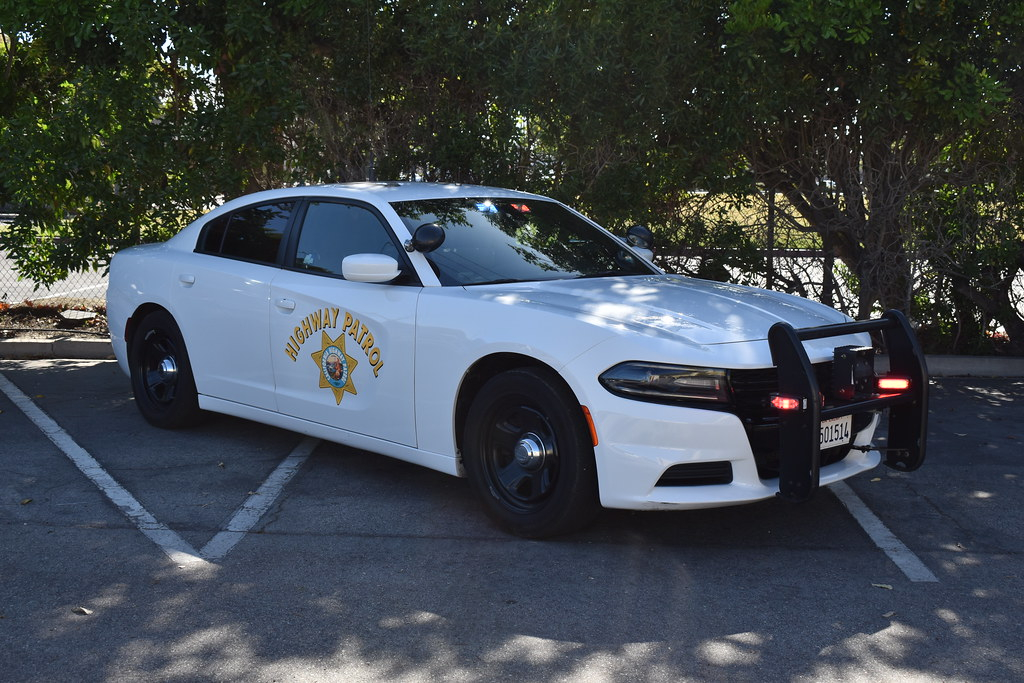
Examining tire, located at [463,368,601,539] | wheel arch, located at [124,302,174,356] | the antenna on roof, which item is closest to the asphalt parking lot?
tire, located at [463,368,601,539]

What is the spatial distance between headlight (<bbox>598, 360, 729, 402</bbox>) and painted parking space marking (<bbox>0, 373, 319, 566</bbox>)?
1901 millimetres

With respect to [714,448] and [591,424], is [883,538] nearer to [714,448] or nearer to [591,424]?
[714,448]

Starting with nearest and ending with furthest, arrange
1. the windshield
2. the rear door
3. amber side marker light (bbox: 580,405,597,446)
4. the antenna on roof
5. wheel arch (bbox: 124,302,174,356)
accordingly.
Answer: amber side marker light (bbox: 580,405,597,446) → the windshield → the rear door → wheel arch (bbox: 124,302,174,356) → the antenna on roof

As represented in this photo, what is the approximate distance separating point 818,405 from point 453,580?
1.61 metres

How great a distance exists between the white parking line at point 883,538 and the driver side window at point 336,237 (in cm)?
256

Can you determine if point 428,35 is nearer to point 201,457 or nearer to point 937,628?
point 201,457

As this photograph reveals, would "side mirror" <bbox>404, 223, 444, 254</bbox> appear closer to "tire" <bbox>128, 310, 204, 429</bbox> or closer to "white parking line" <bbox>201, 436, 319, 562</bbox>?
"white parking line" <bbox>201, 436, 319, 562</bbox>

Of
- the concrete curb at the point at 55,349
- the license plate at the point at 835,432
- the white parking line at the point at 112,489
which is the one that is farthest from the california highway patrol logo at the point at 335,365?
the concrete curb at the point at 55,349

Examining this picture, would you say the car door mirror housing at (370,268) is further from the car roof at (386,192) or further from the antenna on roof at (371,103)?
the antenna on roof at (371,103)

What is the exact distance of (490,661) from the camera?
154 inches

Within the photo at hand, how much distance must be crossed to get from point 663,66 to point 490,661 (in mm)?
5656

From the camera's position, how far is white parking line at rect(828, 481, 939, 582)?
481 centimetres

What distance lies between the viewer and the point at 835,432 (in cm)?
501

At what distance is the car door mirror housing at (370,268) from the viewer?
550 cm
